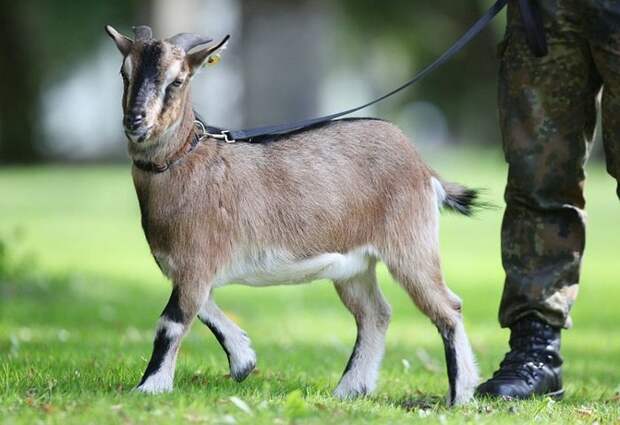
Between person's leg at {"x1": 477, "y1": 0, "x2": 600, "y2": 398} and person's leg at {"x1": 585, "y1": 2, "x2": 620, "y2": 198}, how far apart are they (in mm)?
155

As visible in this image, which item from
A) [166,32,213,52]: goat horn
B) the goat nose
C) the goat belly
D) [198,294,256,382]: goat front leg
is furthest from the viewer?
[198,294,256,382]: goat front leg

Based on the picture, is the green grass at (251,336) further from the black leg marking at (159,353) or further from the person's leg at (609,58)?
the person's leg at (609,58)

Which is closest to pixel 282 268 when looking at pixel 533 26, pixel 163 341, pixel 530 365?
pixel 163 341

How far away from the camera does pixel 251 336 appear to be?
932cm

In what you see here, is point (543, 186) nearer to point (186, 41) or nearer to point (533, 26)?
point (533, 26)

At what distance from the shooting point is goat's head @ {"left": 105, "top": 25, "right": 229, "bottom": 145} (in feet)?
18.2

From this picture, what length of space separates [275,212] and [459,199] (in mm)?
1099

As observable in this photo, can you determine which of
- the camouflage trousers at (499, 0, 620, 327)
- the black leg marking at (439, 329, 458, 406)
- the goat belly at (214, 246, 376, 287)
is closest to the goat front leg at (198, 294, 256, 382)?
the goat belly at (214, 246, 376, 287)

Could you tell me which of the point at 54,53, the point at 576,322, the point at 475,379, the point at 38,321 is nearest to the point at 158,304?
the point at 38,321

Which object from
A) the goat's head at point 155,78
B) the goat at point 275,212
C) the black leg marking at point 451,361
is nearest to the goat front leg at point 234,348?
the goat at point 275,212

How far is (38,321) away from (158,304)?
164 cm

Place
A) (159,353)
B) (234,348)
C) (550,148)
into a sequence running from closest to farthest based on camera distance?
(159,353)
(234,348)
(550,148)

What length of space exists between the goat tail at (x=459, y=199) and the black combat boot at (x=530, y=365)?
69 centimetres

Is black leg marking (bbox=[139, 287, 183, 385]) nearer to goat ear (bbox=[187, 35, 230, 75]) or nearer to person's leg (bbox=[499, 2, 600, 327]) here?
goat ear (bbox=[187, 35, 230, 75])
